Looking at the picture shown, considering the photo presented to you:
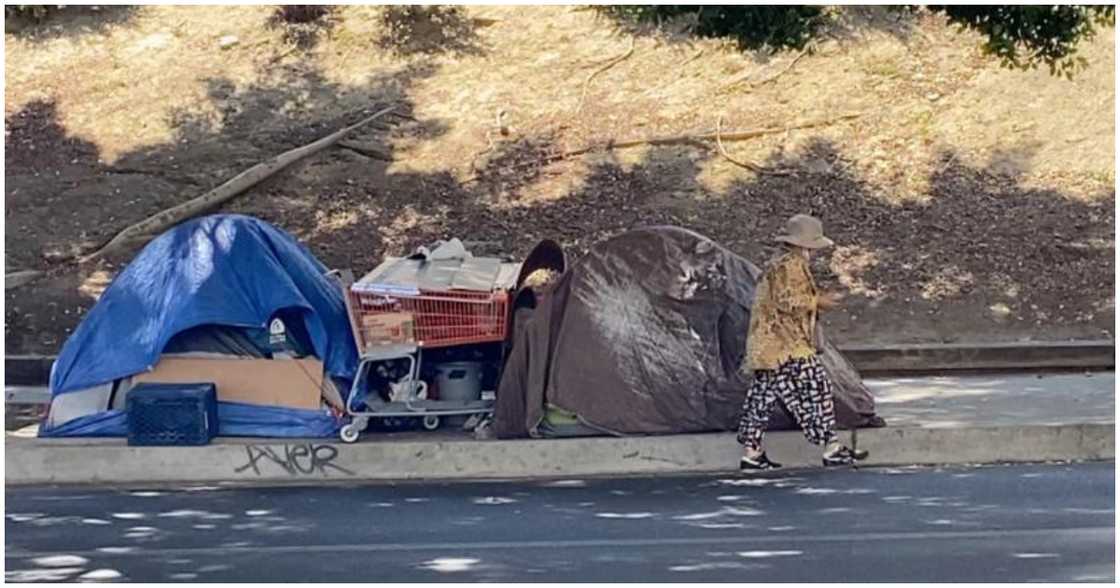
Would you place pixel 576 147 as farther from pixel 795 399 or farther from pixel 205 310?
pixel 795 399

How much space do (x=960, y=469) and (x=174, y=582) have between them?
16.5ft

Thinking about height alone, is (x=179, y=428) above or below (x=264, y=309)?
→ below

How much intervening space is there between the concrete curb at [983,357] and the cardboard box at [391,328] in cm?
419

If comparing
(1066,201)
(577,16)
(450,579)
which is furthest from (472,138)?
(450,579)

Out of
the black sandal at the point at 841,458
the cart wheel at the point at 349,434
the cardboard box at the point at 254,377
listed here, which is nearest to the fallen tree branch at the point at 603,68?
the cardboard box at the point at 254,377

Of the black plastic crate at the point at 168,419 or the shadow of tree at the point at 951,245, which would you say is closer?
the black plastic crate at the point at 168,419

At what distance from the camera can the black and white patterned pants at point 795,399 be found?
9.80 meters

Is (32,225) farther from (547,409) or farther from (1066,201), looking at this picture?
(1066,201)

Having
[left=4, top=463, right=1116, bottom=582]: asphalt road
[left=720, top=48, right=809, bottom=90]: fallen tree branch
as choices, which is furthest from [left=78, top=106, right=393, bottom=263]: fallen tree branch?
[left=4, top=463, right=1116, bottom=582]: asphalt road

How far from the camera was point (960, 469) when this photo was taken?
10.1 m

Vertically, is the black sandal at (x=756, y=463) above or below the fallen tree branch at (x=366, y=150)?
below

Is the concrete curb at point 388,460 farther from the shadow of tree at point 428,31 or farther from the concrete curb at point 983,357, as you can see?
the shadow of tree at point 428,31

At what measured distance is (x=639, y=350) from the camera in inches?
404

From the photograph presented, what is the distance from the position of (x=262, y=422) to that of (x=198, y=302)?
87 centimetres
